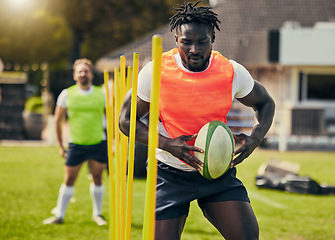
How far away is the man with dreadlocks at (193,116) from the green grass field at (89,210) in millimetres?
3180

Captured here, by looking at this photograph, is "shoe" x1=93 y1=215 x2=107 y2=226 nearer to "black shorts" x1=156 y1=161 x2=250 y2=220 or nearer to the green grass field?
the green grass field

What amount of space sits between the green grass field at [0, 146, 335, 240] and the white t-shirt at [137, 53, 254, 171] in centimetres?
326

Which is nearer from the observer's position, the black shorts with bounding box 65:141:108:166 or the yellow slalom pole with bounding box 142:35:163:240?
the yellow slalom pole with bounding box 142:35:163:240

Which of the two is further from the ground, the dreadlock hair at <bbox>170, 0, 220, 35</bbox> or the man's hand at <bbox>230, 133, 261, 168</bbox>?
the dreadlock hair at <bbox>170, 0, 220, 35</bbox>

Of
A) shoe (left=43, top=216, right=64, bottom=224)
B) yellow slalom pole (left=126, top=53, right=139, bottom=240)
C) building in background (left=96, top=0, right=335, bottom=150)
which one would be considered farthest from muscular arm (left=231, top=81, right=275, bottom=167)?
building in background (left=96, top=0, right=335, bottom=150)

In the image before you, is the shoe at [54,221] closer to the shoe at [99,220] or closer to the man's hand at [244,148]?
the shoe at [99,220]

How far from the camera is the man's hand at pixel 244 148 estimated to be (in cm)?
315

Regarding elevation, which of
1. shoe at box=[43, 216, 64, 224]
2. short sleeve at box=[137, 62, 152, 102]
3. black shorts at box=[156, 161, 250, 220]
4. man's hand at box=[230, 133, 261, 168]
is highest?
short sleeve at box=[137, 62, 152, 102]

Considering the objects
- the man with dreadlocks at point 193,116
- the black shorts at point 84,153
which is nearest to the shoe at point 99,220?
the black shorts at point 84,153

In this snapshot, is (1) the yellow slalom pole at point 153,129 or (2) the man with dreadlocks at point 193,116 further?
(2) the man with dreadlocks at point 193,116

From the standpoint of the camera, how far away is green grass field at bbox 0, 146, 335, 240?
659 cm

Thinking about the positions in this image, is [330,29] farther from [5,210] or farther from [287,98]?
[5,210]

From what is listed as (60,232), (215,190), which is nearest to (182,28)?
(215,190)

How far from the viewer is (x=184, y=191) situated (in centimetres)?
332
